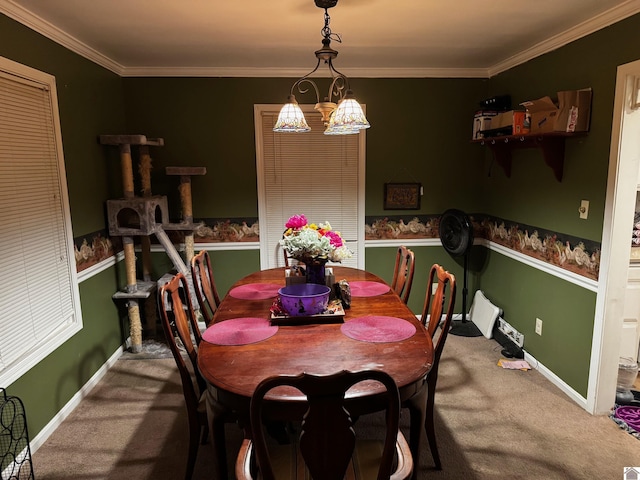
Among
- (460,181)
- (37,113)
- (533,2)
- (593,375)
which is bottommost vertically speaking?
(593,375)

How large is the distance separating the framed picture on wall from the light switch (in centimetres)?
148

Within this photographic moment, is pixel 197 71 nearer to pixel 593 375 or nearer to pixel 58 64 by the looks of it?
pixel 58 64

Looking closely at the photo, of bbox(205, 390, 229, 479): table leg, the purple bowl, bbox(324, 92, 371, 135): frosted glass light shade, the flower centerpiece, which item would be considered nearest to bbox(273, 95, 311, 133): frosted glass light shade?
bbox(324, 92, 371, 135): frosted glass light shade

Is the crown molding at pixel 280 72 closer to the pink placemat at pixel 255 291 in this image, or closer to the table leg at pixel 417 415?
the pink placemat at pixel 255 291

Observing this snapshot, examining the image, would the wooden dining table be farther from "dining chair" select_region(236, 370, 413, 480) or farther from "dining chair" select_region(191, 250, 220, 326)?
"dining chair" select_region(191, 250, 220, 326)

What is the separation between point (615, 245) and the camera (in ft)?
7.83

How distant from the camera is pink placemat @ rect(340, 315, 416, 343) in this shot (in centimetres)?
183

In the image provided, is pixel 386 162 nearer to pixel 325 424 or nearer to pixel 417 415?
pixel 417 415

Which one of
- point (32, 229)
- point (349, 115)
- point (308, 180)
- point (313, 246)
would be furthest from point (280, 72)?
point (32, 229)

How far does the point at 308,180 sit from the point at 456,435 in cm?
241

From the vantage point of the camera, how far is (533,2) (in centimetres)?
216

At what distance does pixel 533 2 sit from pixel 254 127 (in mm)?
2303

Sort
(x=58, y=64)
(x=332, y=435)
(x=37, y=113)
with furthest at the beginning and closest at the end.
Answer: (x=58, y=64) → (x=37, y=113) → (x=332, y=435)

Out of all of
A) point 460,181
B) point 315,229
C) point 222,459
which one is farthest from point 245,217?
point 222,459
